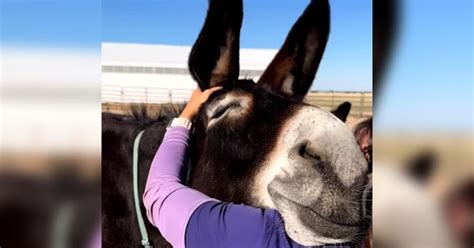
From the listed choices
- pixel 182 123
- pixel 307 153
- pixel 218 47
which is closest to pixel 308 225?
pixel 307 153

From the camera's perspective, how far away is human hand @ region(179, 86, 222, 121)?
1673 millimetres

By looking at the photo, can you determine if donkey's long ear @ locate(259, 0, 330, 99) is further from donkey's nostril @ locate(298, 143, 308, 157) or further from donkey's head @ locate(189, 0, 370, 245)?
donkey's nostril @ locate(298, 143, 308, 157)

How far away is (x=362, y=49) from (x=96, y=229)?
897 millimetres

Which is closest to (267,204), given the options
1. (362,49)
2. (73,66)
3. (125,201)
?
(125,201)

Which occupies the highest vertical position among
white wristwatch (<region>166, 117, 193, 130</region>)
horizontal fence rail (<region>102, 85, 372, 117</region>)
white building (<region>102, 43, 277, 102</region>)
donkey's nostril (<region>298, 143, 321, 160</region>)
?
white building (<region>102, 43, 277, 102</region>)

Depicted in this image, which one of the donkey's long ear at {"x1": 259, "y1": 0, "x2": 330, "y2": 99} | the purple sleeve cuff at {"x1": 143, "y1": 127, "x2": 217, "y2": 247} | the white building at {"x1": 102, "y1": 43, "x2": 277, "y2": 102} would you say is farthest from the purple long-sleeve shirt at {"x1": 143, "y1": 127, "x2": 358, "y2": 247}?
the donkey's long ear at {"x1": 259, "y1": 0, "x2": 330, "y2": 99}

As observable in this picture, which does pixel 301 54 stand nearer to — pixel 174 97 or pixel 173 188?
pixel 174 97

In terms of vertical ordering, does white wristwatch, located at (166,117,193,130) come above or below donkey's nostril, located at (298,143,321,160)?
above

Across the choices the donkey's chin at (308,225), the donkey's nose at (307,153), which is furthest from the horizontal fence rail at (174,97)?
the donkey's chin at (308,225)

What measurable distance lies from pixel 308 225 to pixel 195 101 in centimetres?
48

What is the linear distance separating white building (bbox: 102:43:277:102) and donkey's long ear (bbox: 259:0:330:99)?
0.12 feet

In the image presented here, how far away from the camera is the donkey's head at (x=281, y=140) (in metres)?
1.62

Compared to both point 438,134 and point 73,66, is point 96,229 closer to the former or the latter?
point 73,66

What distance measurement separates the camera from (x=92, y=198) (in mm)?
1584
